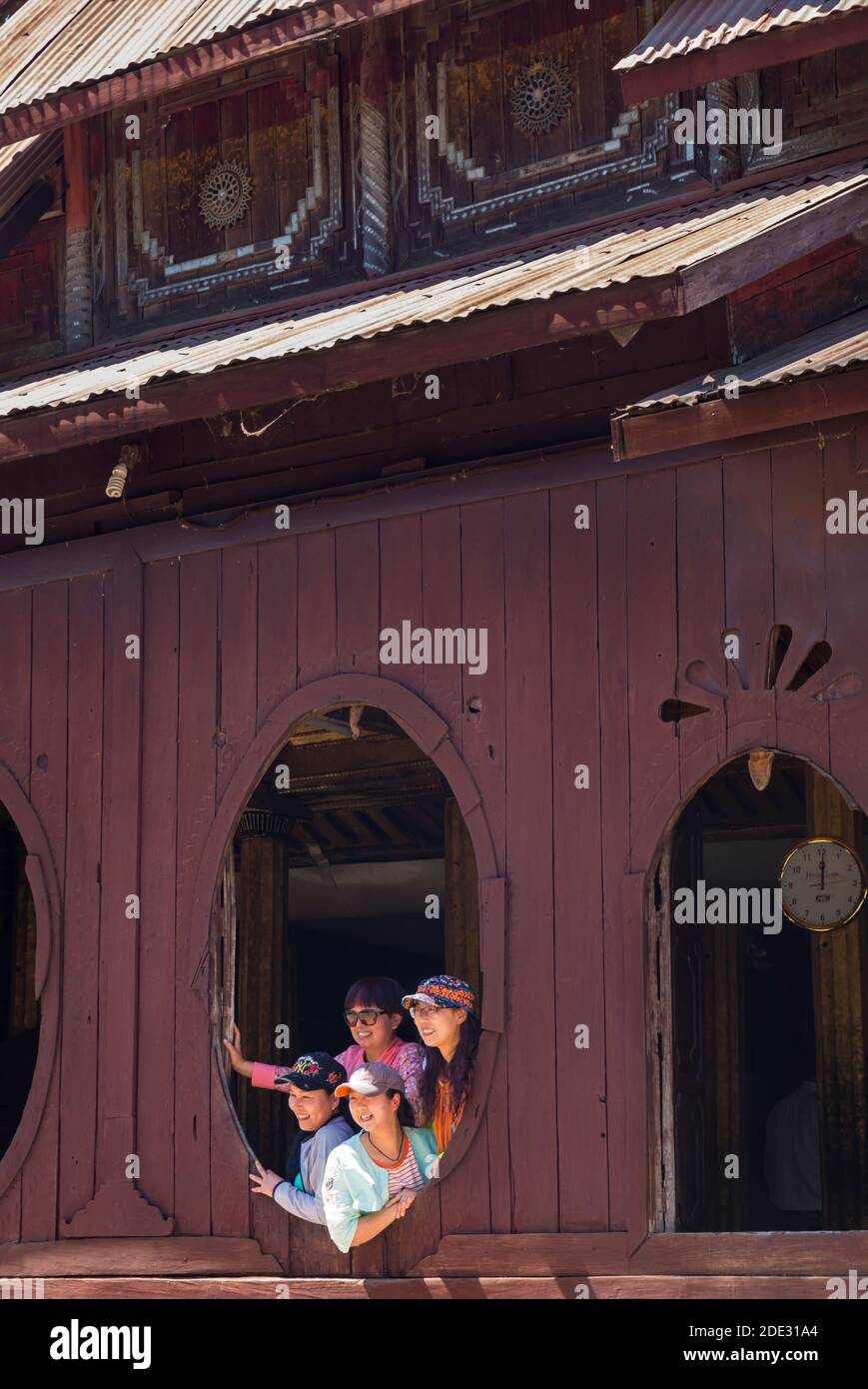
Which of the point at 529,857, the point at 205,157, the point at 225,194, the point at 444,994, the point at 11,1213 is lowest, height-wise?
the point at 11,1213

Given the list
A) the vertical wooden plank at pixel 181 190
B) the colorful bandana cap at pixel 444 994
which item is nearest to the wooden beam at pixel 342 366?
the vertical wooden plank at pixel 181 190

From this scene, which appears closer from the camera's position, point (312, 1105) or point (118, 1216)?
point (312, 1105)

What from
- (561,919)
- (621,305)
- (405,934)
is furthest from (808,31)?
(405,934)

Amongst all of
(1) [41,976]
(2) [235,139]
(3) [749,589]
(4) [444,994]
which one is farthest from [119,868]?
(2) [235,139]

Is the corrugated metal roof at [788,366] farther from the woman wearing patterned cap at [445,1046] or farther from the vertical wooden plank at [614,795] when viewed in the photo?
the woman wearing patterned cap at [445,1046]

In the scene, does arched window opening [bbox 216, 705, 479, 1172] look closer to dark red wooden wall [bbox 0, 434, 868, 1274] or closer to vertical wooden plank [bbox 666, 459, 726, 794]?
dark red wooden wall [bbox 0, 434, 868, 1274]

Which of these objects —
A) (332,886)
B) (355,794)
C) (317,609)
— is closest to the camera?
(317,609)

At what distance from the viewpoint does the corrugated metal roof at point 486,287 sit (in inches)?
306

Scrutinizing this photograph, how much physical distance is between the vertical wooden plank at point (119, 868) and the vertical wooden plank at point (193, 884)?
23 centimetres

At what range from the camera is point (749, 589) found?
25.6 feet

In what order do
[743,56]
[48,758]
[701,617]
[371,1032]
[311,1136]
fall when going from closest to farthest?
[743,56] < [701,617] < [311,1136] < [371,1032] < [48,758]

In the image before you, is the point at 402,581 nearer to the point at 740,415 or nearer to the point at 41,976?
the point at 740,415

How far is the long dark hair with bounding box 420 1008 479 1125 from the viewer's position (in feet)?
26.7

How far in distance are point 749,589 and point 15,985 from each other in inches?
255
